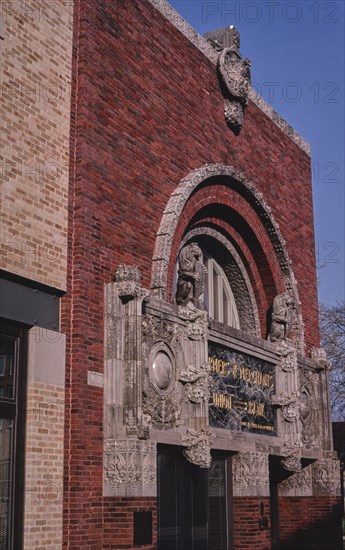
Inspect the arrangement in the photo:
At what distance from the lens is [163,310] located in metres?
13.9

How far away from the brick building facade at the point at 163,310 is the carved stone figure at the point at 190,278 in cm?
3

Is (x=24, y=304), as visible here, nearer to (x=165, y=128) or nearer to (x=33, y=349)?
(x=33, y=349)

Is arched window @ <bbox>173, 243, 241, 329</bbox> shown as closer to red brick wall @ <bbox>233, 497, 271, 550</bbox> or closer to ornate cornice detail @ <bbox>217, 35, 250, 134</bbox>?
ornate cornice detail @ <bbox>217, 35, 250, 134</bbox>

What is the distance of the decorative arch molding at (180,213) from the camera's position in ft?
48.5

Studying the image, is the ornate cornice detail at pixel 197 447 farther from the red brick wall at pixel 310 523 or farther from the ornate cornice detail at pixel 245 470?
the red brick wall at pixel 310 523

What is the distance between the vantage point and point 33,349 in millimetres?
11711

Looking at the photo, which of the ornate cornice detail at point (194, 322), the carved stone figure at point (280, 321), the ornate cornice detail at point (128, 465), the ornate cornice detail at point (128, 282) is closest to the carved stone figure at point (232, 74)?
the carved stone figure at point (280, 321)

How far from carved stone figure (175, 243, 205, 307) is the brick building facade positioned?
34mm

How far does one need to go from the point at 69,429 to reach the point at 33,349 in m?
1.31

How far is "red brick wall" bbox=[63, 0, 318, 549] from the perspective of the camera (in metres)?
12.3

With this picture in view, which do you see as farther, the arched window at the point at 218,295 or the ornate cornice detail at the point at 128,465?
the arched window at the point at 218,295

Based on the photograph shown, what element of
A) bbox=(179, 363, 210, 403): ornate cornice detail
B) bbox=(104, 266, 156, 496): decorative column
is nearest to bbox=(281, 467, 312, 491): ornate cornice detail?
bbox=(179, 363, 210, 403): ornate cornice detail

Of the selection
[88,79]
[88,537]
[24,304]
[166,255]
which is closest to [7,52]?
[88,79]

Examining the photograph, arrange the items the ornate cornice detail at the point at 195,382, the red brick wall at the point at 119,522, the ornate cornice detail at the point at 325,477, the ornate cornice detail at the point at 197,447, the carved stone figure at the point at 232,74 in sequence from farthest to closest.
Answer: the ornate cornice detail at the point at 325,477 < the carved stone figure at the point at 232,74 < the ornate cornice detail at the point at 195,382 < the ornate cornice detail at the point at 197,447 < the red brick wall at the point at 119,522
